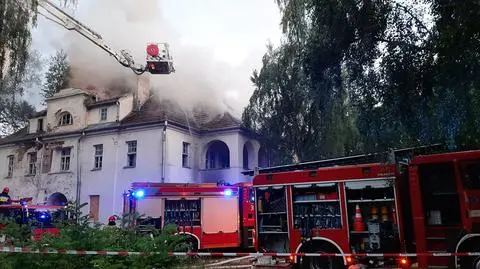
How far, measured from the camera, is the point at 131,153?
82.6 feet

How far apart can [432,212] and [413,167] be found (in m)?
0.98

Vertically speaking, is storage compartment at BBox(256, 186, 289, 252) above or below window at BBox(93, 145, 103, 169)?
below

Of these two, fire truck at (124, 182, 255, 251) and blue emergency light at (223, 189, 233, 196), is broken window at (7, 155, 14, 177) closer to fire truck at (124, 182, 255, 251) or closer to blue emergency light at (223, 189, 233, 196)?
fire truck at (124, 182, 255, 251)

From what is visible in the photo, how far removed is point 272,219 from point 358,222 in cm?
217

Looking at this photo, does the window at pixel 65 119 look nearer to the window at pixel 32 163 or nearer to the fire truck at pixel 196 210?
the window at pixel 32 163

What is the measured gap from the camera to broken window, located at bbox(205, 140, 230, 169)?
2680 centimetres

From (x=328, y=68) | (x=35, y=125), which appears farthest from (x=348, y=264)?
(x=35, y=125)

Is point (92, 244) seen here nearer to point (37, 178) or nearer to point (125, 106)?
point (125, 106)

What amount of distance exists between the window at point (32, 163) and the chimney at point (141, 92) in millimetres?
7779

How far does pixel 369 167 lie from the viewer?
9.48 meters

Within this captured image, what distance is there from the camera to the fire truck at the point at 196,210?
15.1m

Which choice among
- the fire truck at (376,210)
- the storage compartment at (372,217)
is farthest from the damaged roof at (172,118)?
the storage compartment at (372,217)

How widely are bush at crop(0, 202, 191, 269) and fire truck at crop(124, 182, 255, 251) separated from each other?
5.26 meters

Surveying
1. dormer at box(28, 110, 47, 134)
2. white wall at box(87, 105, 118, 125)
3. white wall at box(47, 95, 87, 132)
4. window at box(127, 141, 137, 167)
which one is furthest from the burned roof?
dormer at box(28, 110, 47, 134)
